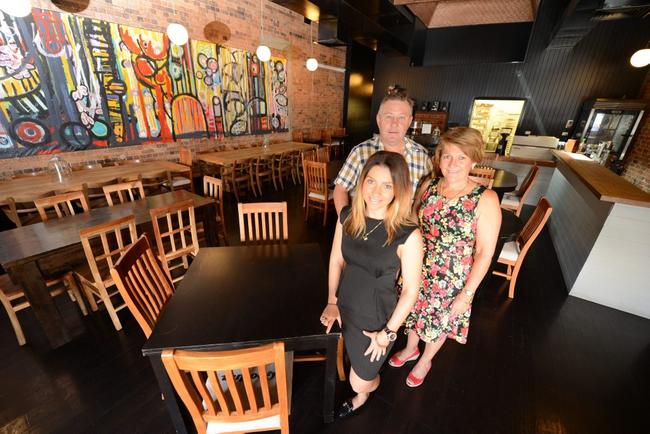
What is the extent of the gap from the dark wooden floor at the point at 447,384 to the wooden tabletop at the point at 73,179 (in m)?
1.43

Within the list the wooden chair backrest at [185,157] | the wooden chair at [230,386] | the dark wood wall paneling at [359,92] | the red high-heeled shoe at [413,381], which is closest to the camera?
the wooden chair at [230,386]

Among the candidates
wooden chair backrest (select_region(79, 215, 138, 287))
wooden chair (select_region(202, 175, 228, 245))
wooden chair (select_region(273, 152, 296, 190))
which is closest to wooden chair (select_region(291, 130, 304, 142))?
wooden chair (select_region(273, 152, 296, 190))

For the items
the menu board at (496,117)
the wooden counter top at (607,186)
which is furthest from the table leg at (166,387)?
the menu board at (496,117)

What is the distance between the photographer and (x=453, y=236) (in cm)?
139

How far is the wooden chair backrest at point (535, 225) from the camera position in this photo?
2.27 m

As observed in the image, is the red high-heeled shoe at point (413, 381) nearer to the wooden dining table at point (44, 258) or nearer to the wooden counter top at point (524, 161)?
the wooden dining table at point (44, 258)

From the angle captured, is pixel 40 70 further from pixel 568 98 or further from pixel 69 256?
pixel 568 98

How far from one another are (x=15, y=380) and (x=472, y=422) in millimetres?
2933

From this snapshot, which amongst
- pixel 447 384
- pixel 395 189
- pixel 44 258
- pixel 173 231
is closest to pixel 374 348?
pixel 395 189

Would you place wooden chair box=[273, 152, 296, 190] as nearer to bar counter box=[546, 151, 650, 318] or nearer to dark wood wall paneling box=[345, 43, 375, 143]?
dark wood wall paneling box=[345, 43, 375, 143]

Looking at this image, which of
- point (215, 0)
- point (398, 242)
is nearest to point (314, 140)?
point (215, 0)

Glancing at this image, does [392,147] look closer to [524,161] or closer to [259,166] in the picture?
[524,161]

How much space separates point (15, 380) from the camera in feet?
5.85

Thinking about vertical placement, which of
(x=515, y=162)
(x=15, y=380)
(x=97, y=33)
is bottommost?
(x=15, y=380)
